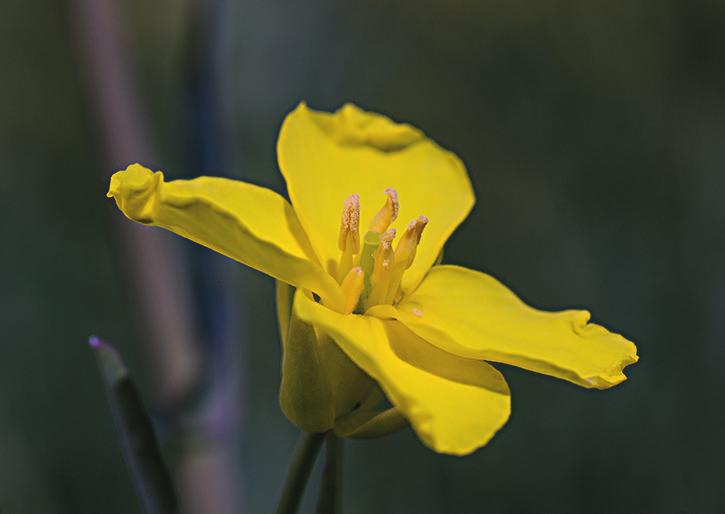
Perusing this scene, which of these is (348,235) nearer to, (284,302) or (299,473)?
Answer: (284,302)

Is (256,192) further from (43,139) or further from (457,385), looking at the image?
(43,139)

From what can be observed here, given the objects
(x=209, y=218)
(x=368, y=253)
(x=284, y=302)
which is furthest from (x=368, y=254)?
(x=209, y=218)

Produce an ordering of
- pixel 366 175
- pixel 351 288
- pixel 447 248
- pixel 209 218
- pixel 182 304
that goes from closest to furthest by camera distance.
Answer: pixel 209 218 → pixel 351 288 → pixel 366 175 → pixel 182 304 → pixel 447 248

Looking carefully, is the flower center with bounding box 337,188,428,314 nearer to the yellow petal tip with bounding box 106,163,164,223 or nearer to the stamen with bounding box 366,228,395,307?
the stamen with bounding box 366,228,395,307

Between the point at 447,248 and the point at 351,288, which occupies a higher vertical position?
the point at 351,288

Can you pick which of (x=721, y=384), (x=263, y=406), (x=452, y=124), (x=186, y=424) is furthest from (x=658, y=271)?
(x=186, y=424)

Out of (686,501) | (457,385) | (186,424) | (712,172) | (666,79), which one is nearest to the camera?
(457,385)

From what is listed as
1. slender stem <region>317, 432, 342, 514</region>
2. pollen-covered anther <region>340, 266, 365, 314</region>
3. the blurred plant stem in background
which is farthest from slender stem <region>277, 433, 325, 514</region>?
Result: the blurred plant stem in background

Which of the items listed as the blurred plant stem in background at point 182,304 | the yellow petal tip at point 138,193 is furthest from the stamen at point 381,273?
the blurred plant stem in background at point 182,304

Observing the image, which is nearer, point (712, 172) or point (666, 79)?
point (712, 172)
